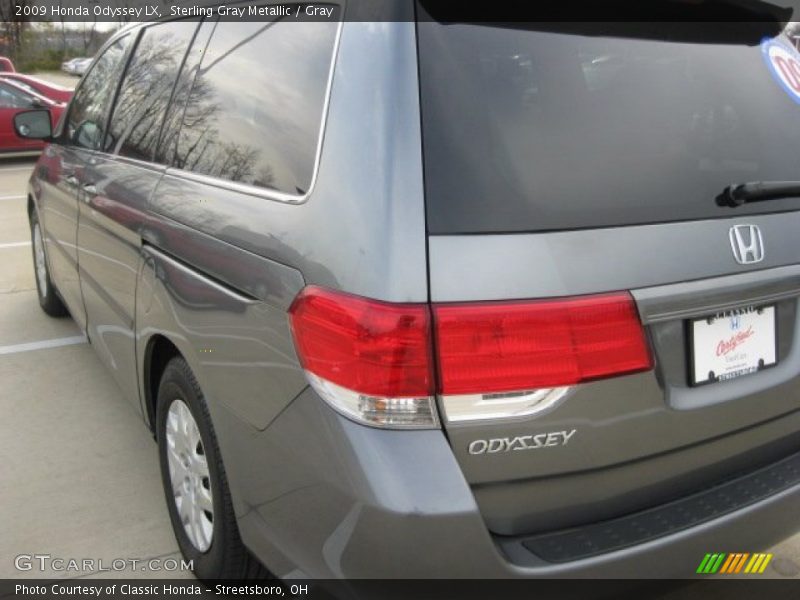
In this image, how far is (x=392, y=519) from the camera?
1560 millimetres

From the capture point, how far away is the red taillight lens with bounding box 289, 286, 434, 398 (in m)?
1.58

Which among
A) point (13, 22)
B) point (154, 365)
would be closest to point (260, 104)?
point (154, 365)

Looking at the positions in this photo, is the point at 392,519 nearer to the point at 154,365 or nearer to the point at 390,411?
the point at 390,411

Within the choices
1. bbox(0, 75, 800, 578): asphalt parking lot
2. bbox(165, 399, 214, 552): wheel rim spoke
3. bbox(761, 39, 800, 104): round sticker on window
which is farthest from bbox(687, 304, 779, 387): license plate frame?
bbox(165, 399, 214, 552): wheel rim spoke

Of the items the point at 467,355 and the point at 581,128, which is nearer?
the point at 467,355

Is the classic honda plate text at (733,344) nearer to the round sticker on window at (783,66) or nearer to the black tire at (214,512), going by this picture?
the round sticker on window at (783,66)

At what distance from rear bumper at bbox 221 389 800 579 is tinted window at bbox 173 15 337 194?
0.61 meters

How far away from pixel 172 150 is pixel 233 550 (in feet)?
4.33

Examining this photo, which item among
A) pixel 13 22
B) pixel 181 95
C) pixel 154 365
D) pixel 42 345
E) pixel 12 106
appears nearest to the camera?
pixel 181 95

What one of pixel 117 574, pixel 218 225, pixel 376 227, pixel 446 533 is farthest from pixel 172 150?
pixel 446 533

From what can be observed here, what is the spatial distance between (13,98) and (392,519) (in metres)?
14.0

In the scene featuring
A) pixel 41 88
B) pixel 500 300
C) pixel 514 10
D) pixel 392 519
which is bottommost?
pixel 41 88

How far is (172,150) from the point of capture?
8.54 ft

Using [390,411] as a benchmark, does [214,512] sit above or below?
below
